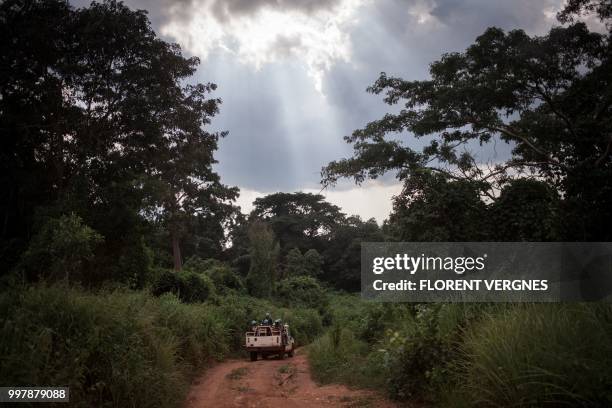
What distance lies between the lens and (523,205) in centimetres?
1087

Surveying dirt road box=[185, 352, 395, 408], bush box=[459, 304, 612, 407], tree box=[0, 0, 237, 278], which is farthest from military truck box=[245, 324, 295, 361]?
bush box=[459, 304, 612, 407]

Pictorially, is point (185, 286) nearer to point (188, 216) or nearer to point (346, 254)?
point (188, 216)

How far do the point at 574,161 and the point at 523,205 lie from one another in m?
3.65

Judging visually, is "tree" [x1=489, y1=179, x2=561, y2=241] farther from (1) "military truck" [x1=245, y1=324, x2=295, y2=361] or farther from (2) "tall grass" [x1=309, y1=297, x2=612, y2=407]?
(1) "military truck" [x1=245, y1=324, x2=295, y2=361]

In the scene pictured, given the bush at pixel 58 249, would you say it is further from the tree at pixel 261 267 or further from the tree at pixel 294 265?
the tree at pixel 294 265

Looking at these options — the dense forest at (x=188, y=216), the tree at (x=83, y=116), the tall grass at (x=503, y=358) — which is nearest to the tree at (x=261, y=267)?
the dense forest at (x=188, y=216)

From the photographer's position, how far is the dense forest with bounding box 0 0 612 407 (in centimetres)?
586

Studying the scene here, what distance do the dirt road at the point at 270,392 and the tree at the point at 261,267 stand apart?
62.8ft

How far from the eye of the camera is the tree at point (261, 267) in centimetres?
3212

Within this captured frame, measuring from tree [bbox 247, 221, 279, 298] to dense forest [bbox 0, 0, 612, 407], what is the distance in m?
7.89

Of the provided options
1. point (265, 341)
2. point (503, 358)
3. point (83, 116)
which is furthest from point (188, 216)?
point (503, 358)

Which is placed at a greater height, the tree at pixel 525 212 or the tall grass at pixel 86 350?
the tree at pixel 525 212

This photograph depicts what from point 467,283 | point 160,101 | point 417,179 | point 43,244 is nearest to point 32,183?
point 43,244

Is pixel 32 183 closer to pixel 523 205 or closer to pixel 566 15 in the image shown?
pixel 523 205
